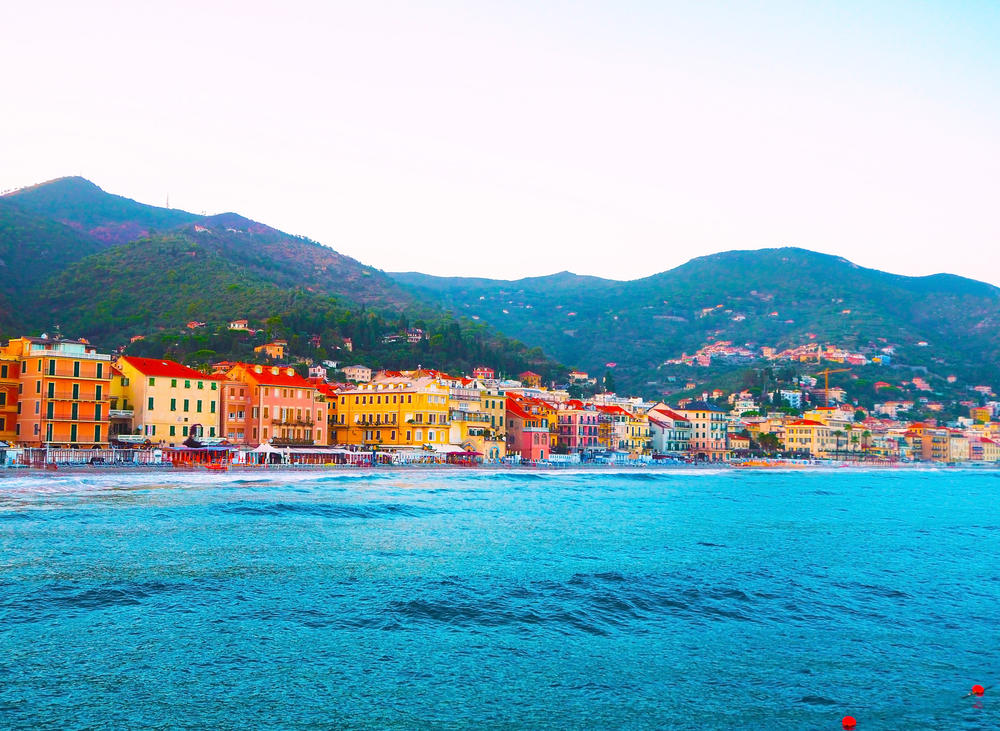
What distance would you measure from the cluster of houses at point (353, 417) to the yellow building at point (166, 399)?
9cm

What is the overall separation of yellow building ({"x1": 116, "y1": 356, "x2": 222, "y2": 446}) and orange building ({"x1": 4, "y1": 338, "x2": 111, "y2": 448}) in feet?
16.6

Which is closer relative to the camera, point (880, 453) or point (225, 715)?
point (225, 715)

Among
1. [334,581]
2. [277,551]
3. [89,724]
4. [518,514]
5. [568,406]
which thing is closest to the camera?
[89,724]

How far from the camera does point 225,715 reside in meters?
14.5

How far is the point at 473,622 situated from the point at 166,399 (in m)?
60.9

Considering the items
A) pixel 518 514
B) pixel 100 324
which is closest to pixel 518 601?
pixel 518 514

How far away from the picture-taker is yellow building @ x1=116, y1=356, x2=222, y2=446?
7450 cm

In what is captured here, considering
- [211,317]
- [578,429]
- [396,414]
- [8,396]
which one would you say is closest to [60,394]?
[8,396]

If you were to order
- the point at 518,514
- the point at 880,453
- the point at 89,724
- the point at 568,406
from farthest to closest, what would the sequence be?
the point at 880,453 < the point at 568,406 < the point at 518,514 < the point at 89,724

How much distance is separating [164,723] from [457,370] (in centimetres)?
12530

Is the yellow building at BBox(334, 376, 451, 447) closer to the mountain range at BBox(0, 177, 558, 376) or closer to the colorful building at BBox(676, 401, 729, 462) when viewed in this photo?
the mountain range at BBox(0, 177, 558, 376)

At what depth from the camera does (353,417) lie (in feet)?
315

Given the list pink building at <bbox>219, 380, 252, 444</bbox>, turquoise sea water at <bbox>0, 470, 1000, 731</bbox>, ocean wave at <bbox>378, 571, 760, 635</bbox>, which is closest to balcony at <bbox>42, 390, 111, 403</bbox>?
pink building at <bbox>219, 380, 252, 444</bbox>

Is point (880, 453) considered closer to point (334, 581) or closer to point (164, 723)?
point (334, 581)
